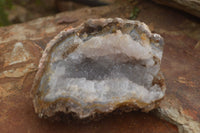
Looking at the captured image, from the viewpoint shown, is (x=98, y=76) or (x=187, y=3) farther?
(x=187, y=3)

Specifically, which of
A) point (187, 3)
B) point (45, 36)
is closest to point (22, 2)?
point (45, 36)

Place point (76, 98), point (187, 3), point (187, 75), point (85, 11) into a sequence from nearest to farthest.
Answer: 1. point (76, 98)
2. point (187, 75)
3. point (187, 3)
4. point (85, 11)

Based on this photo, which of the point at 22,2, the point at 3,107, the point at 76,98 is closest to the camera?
the point at 76,98

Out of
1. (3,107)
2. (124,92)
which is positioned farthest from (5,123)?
(124,92)

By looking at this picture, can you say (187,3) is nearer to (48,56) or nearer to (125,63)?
(125,63)

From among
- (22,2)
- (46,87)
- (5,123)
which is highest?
(46,87)

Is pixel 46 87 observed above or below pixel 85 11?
above
